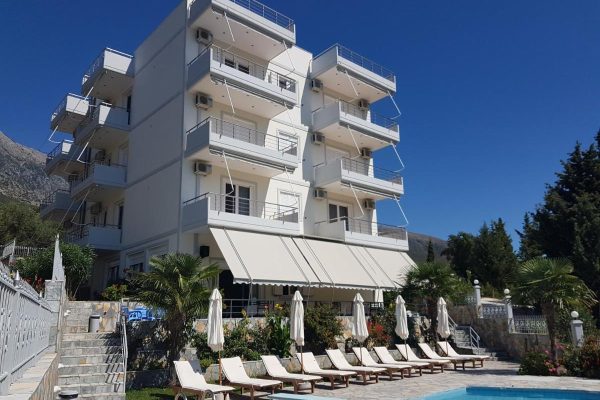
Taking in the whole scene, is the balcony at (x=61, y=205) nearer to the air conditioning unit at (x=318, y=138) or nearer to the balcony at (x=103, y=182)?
the balcony at (x=103, y=182)

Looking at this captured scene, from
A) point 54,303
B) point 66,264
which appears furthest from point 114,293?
point 54,303

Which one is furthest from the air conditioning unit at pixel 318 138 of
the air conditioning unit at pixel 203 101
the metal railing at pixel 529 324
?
→ the metal railing at pixel 529 324

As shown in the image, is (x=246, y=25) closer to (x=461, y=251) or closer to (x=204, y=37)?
(x=204, y=37)

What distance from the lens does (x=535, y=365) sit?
19.5m

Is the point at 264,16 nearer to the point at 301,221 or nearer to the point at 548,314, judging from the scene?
the point at 301,221

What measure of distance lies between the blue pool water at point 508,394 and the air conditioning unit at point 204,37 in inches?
824

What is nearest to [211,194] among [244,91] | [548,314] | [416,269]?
[244,91]

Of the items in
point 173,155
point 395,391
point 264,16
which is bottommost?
point 395,391

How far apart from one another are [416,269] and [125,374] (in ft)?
50.2

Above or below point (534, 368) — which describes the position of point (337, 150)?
above

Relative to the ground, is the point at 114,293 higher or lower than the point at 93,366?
higher

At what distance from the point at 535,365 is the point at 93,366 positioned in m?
15.9

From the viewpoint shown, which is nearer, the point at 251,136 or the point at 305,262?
the point at 305,262

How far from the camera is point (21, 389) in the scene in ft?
15.1
